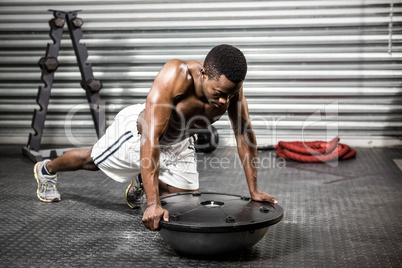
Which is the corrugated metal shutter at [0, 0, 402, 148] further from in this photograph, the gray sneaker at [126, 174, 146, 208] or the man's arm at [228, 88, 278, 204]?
the man's arm at [228, 88, 278, 204]

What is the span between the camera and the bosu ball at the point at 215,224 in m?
2.03

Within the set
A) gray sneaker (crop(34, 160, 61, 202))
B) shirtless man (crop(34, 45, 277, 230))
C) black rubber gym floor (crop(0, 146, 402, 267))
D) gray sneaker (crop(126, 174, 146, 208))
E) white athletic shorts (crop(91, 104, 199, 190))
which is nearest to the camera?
shirtless man (crop(34, 45, 277, 230))

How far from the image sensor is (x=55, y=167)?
319 cm

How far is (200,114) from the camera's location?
2488mm

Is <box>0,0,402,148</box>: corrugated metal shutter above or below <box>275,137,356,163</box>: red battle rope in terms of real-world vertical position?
above

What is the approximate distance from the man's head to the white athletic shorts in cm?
75

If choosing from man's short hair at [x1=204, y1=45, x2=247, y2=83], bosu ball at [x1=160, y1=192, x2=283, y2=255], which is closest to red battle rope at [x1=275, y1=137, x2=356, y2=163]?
bosu ball at [x1=160, y1=192, x2=283, y2=255]

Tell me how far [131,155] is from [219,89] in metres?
0.84

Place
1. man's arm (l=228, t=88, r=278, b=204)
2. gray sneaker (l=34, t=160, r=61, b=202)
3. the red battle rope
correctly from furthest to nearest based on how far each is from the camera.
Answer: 1. the red battle rope
2. gray sneaker (l=34, t=160, r=61, b=202)
3. man's arm (l=228, t=88, r=278, b=204)

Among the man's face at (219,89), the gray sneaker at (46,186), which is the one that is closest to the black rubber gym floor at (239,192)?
the gray sneaker at (46,186)

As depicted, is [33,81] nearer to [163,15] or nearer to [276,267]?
[163,15]

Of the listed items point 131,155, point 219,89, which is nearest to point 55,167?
point 131,155

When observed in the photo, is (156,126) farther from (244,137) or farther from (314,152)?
(314,152)

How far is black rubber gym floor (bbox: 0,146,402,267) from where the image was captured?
7.37ft
